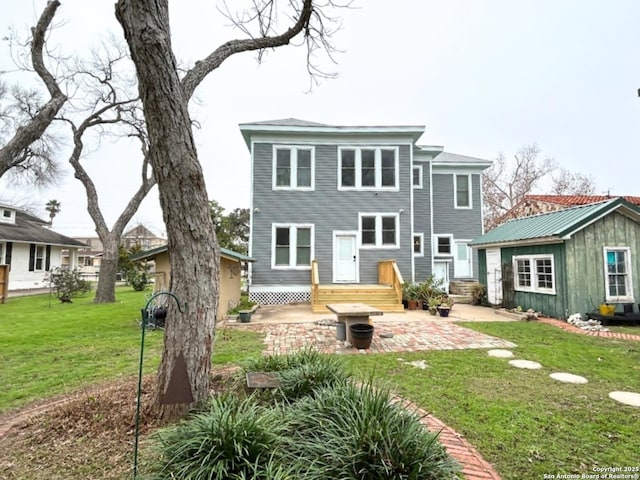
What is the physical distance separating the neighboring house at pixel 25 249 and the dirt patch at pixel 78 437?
19.9 metres

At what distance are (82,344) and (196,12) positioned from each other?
7186 mm

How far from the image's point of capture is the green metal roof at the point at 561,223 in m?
9.05

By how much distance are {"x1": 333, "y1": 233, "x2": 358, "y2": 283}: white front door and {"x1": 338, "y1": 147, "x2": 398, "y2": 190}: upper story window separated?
2273 millimetres

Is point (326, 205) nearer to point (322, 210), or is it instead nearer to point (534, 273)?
point (322, 210)

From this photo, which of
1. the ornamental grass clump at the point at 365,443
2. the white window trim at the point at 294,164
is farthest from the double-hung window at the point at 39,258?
the ornamental grass clump at the point at 365,443

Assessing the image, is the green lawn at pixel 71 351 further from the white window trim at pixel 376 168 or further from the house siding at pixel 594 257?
the house siding at pixel 594 257

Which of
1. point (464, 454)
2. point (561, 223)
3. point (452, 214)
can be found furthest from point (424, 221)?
point (464, 454)

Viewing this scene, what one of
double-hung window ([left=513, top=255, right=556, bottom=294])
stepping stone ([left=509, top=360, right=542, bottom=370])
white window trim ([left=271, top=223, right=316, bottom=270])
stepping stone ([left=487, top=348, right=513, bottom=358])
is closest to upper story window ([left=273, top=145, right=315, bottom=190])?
white window trim ([left=271, top=223, right=316, bottom=270])

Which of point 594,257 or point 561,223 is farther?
point 561,223

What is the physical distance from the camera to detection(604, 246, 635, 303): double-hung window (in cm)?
920

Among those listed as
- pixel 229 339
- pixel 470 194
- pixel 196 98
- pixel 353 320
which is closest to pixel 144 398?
pixel 229 339

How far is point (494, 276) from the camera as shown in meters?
12.3

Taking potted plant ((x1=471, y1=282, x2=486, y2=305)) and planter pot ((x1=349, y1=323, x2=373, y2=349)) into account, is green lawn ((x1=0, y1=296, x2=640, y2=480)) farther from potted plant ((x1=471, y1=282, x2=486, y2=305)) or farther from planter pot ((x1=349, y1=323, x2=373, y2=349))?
A: potted plant ((x1=471, y1=282, x2=486, y2=305))

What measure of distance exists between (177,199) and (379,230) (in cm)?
1151
